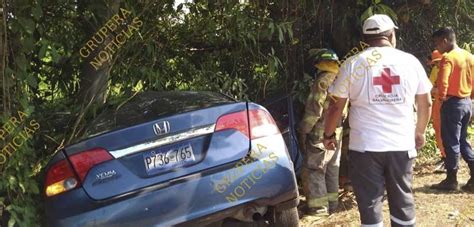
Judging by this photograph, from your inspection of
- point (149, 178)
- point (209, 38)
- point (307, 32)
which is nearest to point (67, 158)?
point (149, 178)

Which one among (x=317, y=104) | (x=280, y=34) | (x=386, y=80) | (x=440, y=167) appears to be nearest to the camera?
(x=386, y=80)

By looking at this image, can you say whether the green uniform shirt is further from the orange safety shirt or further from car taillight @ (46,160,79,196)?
car taillight @ (46,160,79,196)

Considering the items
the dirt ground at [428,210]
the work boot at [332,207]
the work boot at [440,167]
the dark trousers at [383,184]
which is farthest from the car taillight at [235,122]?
the work boot at [440,167]

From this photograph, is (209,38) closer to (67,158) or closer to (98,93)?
(98,93)

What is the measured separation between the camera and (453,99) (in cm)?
512

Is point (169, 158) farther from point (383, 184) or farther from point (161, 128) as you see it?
point (383, 184)

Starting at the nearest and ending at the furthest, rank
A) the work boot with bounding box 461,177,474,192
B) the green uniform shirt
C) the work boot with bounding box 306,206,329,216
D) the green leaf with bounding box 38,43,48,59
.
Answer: the green leaf with bounding box 38,43,48,59 < the green uniform shirt < the work boot with bounding box 306,206,329,216 < the work boot with bounding box 461,177,474,192

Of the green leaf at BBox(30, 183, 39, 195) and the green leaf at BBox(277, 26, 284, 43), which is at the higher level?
the green leaf at BBox(277, 26, 284, 43)

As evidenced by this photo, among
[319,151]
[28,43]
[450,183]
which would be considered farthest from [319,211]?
[28,43]

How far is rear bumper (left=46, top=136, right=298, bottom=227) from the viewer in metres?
3.02

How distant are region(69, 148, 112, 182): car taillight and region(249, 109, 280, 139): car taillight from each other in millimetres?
935

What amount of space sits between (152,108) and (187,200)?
0.88 metres

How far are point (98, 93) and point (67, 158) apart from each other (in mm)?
2206

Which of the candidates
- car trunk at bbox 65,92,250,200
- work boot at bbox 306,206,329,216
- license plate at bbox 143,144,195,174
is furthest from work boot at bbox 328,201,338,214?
license plate at bbox 143,144,195,174
